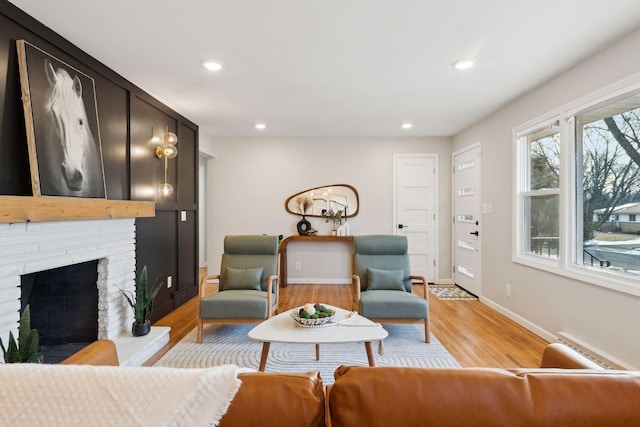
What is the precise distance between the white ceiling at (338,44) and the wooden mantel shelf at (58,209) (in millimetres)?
1163

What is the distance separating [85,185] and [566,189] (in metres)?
3.87

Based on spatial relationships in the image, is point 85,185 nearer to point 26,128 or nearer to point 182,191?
point 26,128

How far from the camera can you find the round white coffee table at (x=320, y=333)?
6.82 feet

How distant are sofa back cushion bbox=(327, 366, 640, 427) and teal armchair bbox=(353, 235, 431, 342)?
2184 millimetres

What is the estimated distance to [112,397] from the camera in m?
0.77

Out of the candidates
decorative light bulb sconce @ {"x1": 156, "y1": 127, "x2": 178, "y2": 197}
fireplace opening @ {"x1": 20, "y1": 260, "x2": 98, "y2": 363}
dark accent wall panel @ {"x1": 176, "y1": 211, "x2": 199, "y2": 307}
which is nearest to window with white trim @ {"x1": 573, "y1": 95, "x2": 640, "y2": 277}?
decorative light bulb sconce @ {"x1": 156, "y1": 127, "x2": 178, "y2": 197}

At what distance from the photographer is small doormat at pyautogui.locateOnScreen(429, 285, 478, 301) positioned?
14.9 ft

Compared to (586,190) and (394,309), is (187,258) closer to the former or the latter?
(394,309)

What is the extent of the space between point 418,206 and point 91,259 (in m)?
4.46

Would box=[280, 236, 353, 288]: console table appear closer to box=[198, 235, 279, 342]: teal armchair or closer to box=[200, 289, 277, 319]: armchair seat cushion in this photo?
box=[198, 235, 279, 342]: teal armchair

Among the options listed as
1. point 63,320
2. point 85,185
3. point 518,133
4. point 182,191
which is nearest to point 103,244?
point 85,185

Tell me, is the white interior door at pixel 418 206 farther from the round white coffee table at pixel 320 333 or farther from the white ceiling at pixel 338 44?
the round white coffee table at pixel 320 333

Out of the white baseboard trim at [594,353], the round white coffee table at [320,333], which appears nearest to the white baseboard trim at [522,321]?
the white baseboard trim at [594,353]

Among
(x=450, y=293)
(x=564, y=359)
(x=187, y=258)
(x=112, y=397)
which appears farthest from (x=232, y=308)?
(x=450, y=293)
